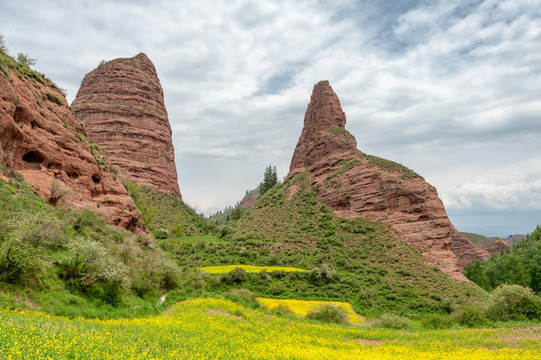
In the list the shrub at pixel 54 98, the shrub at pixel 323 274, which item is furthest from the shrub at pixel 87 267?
the shrub at pixel 323 274

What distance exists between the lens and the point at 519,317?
85.4ft

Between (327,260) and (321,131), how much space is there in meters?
45.6

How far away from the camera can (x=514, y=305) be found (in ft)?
87.8

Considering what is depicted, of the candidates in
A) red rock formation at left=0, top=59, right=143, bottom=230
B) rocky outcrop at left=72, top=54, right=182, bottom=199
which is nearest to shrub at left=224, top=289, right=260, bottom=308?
red rock formation at left=0, top=59, right=143, bottom=230

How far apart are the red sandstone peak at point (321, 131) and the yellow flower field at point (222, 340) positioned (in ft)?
206

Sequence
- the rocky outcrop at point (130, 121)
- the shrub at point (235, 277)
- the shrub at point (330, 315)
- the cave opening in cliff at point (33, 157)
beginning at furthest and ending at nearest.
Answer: the rocky outcrop at point (130, 121), the shrub at point (235, 277), the shrub at point (330, 315), the cave opening in cliff at point (33, 157)

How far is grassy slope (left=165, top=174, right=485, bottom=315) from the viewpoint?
39656 mm

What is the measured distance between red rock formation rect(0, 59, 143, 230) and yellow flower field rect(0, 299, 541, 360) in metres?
14.5

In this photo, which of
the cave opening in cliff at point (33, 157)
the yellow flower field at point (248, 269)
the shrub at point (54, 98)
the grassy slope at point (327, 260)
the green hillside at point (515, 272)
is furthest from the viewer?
the green hillside at point (515, 272)

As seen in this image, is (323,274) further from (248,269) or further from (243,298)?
(243,298)

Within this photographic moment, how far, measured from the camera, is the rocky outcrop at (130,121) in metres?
85.5

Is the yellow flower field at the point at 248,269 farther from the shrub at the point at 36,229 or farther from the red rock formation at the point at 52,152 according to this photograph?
the shrub at the point at 36,229

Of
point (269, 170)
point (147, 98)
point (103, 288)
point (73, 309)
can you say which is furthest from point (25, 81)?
point (269, 170)

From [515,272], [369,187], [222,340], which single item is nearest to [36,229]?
[222,340]
